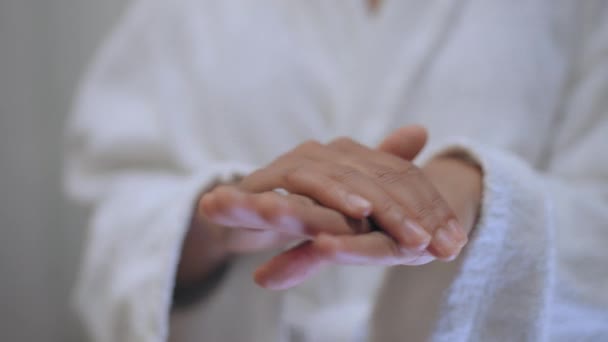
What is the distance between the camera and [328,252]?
9.6 inches

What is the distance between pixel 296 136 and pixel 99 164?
0.78ft

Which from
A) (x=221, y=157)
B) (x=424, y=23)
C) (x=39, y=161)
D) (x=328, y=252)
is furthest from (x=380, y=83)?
(x=39, y=161)

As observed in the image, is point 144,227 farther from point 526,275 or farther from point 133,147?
point 526,275

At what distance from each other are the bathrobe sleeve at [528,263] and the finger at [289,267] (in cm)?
11

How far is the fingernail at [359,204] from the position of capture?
265mm

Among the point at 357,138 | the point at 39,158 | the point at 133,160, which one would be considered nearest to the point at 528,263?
the point at 357,138

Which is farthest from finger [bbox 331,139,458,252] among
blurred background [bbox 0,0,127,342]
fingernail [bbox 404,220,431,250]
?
blurred background [bbox 0,0,127,342]

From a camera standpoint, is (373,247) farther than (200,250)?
No

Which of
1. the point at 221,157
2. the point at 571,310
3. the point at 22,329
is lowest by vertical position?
the point at 22,329

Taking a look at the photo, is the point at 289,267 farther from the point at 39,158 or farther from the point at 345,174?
the point at 39,158

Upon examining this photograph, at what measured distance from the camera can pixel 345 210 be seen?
10.5 inches

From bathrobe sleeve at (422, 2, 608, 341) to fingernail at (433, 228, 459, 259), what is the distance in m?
0.08

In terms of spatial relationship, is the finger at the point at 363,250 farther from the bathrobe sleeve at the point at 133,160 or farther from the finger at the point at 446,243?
the bathrobe sleeve at the point at 133,160

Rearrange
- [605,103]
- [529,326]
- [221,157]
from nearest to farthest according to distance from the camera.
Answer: [529,326] → [605,103] → [221,157]
